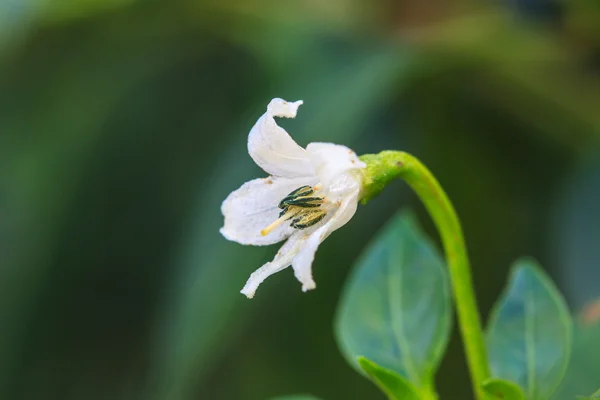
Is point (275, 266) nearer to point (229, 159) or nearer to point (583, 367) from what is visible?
point (583, 367)

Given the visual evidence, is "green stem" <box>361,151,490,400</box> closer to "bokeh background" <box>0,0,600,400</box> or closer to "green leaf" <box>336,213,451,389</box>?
"green leaf" <box>336,213,451,389</box>

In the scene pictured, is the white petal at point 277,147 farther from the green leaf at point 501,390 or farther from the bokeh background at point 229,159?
the bokeh background at point 229,159

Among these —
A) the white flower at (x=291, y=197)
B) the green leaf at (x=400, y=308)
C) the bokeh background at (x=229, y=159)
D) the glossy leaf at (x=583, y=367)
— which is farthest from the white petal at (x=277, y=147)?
the bokeh background at (x=229, y=159)

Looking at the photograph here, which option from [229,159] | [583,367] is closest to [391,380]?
[583,367]

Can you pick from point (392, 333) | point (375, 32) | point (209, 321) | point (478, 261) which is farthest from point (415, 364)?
point (375, 32)

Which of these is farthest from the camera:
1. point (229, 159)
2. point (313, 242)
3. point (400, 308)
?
point (229, 159)

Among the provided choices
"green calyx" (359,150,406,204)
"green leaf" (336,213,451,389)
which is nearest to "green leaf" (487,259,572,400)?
"green leaf" (336,213,451,389)
